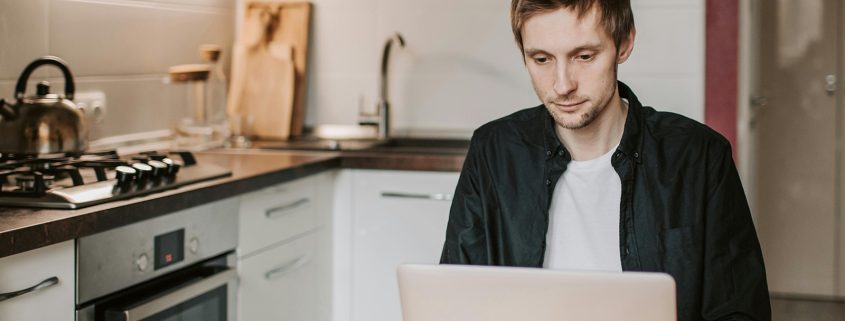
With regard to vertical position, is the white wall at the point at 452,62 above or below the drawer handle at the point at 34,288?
above

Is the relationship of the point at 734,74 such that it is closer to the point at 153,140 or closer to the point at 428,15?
the point at 428,15

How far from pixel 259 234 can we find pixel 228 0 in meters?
1.31

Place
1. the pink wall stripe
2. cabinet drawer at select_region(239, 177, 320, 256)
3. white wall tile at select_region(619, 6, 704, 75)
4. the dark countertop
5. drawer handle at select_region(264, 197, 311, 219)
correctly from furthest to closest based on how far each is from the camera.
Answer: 1. the pink wall stripe
2. white wall tile at select_region(619, 6, 704, 75)
3. drawer handle at select_region(264, 197, 311, 219)
4. cabinet drawer at select_region(239, 177, 320, 256)
5. the dark countertop

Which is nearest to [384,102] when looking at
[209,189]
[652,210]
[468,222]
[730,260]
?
[209,189]

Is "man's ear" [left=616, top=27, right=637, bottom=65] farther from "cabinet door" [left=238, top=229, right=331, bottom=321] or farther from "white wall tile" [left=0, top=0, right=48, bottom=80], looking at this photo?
"white wall tile" [left=0, top=0, right=48, bottom=80]

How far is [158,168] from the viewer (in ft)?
8.05

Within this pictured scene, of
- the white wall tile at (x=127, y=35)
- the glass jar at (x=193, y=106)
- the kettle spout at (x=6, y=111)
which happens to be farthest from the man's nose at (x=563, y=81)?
A: the glass jar at (x=193, y=106)

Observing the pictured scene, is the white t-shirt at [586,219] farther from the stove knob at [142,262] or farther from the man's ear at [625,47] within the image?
the stove knob at [142,262]

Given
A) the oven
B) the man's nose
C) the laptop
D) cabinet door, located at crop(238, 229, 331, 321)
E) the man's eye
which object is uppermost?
the man's eye

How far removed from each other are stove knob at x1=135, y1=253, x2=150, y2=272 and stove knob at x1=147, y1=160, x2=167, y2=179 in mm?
214

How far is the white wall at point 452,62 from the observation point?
11.9 feet

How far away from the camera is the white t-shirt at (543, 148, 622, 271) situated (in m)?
1.72

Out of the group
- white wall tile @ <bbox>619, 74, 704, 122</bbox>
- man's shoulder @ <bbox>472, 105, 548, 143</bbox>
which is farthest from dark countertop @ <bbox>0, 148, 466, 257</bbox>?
man's shoulder @ <bbox>472, 105, 548, 143</bbox>

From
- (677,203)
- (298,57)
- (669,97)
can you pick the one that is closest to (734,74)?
(669,97)
